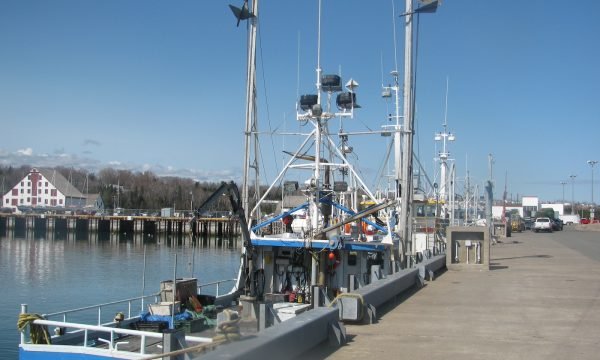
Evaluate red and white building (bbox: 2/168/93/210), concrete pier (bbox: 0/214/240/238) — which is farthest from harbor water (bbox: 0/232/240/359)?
red and white building (bbox: 2/168/93/210)

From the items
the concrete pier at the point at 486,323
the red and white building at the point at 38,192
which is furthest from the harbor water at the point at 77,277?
the red and white building at the point at 38,192

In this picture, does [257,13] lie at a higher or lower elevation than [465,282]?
higher

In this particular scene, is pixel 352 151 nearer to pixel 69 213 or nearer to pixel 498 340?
pixel 498 340

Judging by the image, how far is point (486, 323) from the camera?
1180 centimetres

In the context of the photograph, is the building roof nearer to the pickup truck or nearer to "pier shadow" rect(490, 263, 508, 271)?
the pickup truck

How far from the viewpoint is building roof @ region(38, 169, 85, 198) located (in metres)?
164

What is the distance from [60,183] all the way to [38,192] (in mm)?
5960

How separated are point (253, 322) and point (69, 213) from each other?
140 meters

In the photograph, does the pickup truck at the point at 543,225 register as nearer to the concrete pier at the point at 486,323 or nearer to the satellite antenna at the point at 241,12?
the concrete pier at the point at 486,323

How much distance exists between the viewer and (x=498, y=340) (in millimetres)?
10195

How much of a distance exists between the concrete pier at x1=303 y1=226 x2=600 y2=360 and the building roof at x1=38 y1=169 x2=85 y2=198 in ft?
525

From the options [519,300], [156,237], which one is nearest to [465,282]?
[519,300]

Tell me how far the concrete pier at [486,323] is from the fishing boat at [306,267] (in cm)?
50

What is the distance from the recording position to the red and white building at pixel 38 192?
163 metres
